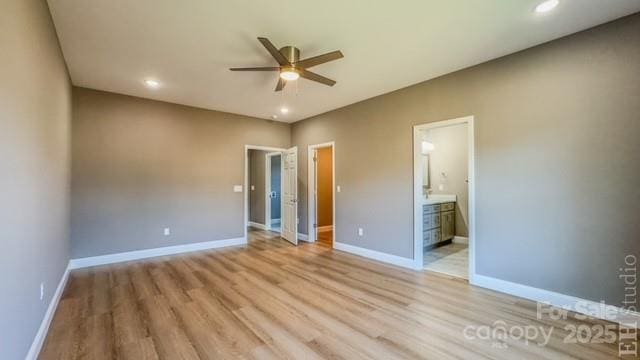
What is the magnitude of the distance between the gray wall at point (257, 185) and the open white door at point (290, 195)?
1291mm

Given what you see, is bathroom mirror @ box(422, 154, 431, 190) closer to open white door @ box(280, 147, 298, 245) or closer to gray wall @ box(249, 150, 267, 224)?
open white door @ box(280, 147, 298, 245)

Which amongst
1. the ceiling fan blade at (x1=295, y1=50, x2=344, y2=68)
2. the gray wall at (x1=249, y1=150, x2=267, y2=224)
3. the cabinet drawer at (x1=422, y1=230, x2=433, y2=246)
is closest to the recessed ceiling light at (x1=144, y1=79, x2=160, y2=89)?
the ceiling fan blade at (x1=295, y1=50, x2=344, y2=68)

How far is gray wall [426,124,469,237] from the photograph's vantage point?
5.78 meters

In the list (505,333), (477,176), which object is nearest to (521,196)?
(477,176)

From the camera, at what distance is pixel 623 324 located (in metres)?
2.50

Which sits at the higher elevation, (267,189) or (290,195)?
(267,189)

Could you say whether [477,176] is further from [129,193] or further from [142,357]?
[129,193]

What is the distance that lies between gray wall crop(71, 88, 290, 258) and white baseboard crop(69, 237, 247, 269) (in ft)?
0.27

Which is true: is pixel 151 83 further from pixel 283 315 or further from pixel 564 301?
pixel 564 301

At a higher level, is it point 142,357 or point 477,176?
point 477,176

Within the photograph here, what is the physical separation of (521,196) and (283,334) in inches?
116

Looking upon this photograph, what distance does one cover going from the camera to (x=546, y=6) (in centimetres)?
234

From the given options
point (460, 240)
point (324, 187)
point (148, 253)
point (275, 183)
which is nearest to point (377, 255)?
point (460, 240)

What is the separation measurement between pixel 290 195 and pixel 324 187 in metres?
1.48
